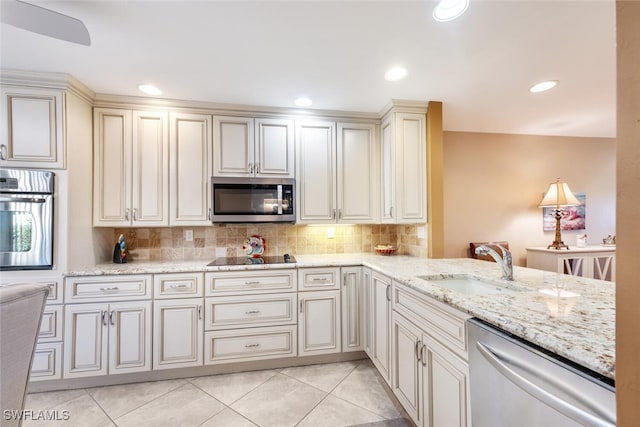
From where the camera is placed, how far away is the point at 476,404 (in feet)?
3.38

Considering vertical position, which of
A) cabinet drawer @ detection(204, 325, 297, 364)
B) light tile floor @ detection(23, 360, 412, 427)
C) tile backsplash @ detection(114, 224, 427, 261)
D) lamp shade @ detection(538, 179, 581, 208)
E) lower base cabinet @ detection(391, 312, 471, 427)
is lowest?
light tile floor @ detection(23, 360, 412, 427)

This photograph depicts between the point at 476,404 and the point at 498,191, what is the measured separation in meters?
3.18

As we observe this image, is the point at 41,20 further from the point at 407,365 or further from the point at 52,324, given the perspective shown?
the point at 407,365

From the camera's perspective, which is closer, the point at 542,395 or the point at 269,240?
the point at 542,395

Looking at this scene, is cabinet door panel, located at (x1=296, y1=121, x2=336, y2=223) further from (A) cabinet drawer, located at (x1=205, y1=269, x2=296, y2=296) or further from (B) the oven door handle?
(B) the oven door handle

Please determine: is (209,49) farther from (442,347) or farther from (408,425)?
(408,425)

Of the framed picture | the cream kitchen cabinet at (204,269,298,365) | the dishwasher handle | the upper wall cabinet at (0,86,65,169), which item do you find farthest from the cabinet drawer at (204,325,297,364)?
the framed picture

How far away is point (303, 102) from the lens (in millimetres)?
2525

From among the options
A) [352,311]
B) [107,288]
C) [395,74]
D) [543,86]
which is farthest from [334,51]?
[107,288]

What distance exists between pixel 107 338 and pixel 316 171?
222 cm

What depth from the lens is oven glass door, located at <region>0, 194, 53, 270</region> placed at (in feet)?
6.33

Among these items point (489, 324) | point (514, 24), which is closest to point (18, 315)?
point (489, 324)

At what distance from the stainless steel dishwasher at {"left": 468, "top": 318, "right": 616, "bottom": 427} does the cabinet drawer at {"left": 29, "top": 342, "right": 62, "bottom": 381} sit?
8.98 feet

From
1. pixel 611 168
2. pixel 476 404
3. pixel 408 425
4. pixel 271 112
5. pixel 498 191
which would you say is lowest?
pixel 408 425
